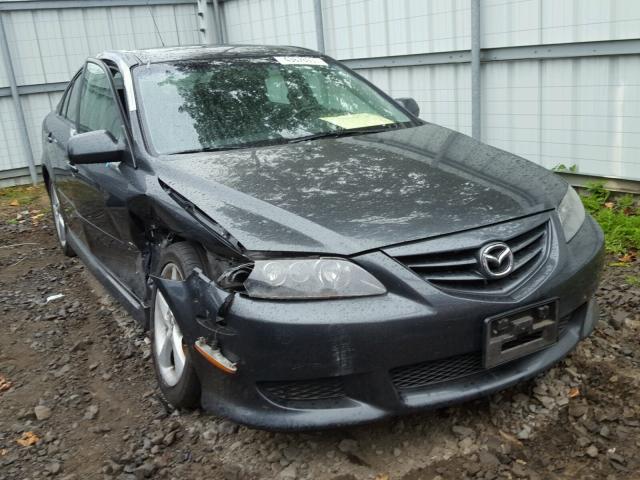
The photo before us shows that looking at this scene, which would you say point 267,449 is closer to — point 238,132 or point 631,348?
point 238,132

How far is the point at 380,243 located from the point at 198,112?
160 cm

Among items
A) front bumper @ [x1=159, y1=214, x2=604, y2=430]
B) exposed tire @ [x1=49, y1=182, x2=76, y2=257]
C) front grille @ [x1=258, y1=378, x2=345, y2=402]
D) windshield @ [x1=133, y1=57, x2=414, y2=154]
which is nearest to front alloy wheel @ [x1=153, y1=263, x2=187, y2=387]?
front bumper @ [x1=159, y1=214, x2=604, y2=430]

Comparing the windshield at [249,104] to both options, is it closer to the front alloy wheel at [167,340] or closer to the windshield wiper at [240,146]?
the windshield wiper at [240,146]

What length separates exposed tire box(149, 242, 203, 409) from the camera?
262 centimetres

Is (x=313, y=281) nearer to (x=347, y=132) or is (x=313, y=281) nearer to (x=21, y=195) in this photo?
(x=347, y=132)

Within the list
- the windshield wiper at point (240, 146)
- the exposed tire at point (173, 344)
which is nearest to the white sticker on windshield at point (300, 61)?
the windshield wiper at point (240, 146)

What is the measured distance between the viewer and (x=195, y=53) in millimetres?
3877

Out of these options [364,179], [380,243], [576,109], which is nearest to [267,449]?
[380,243]

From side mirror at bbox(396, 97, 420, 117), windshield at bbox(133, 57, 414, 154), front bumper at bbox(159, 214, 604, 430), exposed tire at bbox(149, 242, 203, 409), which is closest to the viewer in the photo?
front bumper at bbox(159, 214, 604, 430)

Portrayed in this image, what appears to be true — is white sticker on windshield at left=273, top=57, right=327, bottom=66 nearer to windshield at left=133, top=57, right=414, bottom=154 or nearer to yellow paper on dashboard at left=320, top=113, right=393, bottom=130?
windshield at left=133, top=57, right=414, bottom=154

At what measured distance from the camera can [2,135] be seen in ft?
27.6

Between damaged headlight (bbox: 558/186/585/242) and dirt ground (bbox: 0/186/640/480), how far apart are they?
0.68 meters

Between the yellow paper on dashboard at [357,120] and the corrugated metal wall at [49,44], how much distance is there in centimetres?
628

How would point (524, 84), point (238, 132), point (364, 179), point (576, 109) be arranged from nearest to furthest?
point (364, 179) → point (238, 132) → point (576, 109) → point (524, 84)
